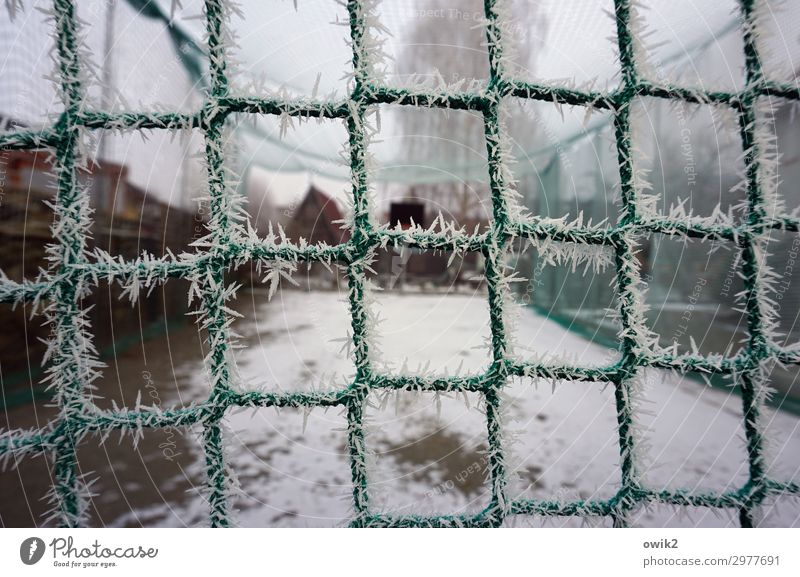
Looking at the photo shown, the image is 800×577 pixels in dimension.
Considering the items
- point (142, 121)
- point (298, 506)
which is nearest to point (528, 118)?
point (142, 121)

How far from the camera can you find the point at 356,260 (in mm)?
267

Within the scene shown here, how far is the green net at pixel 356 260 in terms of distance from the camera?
27 cm

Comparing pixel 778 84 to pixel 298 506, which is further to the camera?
pixel 298 506

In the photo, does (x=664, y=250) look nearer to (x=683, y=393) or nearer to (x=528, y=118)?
(x=528, y=118)

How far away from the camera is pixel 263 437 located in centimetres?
77

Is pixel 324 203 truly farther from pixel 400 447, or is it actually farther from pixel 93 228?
pixel 400 447

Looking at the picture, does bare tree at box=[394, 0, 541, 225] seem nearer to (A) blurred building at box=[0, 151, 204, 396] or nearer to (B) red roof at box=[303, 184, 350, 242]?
(B) red roof at box=[303, 184, 350, 242]

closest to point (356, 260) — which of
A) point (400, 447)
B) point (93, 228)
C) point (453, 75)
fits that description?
point (453, 75)

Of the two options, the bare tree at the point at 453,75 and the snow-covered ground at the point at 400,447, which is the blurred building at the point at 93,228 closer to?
the snow-covered ground at the point at 400,447

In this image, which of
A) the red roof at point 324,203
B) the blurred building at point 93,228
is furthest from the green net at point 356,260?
the red roof at point 324,203

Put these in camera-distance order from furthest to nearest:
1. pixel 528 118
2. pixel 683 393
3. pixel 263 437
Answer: pixel 683 393 → pixel 263 437 → pixel 528 118

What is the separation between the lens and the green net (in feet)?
0.87

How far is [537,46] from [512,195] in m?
0.23
